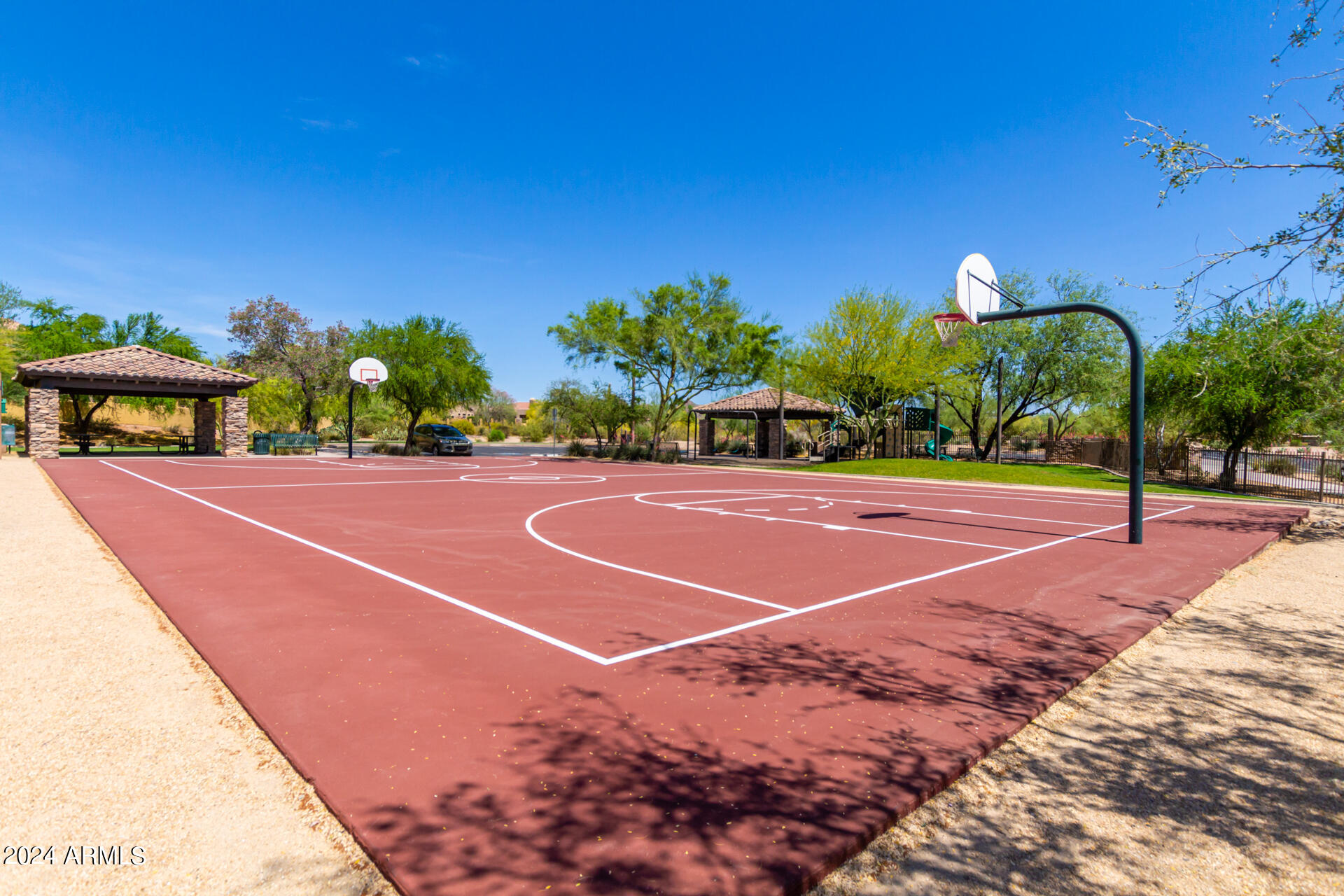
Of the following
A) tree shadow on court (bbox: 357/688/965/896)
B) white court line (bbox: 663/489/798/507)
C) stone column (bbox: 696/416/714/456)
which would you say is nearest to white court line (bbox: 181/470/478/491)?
white court line (bbox: 663/489/798/507)

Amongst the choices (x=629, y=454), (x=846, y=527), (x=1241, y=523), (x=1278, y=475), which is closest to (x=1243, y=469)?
(x=1278, y=475)

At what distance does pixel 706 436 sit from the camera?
50.8 metres

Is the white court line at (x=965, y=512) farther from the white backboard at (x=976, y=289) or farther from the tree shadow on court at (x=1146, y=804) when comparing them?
the tree shadow on court at (x=1146, y=804)

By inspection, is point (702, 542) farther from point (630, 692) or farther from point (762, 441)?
point (762, 441)

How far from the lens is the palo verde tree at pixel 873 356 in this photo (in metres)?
33.9

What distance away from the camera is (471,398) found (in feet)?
144

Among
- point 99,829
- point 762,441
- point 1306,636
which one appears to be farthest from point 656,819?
point 762,441

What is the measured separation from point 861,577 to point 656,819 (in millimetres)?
5668

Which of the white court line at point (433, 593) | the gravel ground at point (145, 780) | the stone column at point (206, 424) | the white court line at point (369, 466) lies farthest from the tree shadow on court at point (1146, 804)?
the stone column at point (206, 424)

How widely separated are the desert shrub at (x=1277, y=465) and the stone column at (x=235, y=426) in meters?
47.5

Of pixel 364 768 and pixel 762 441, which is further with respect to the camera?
pixel 762 441

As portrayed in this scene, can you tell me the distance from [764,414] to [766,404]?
1237 mm

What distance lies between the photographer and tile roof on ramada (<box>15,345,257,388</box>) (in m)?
30.0

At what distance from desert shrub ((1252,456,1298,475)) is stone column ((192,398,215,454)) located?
49.7 meters
